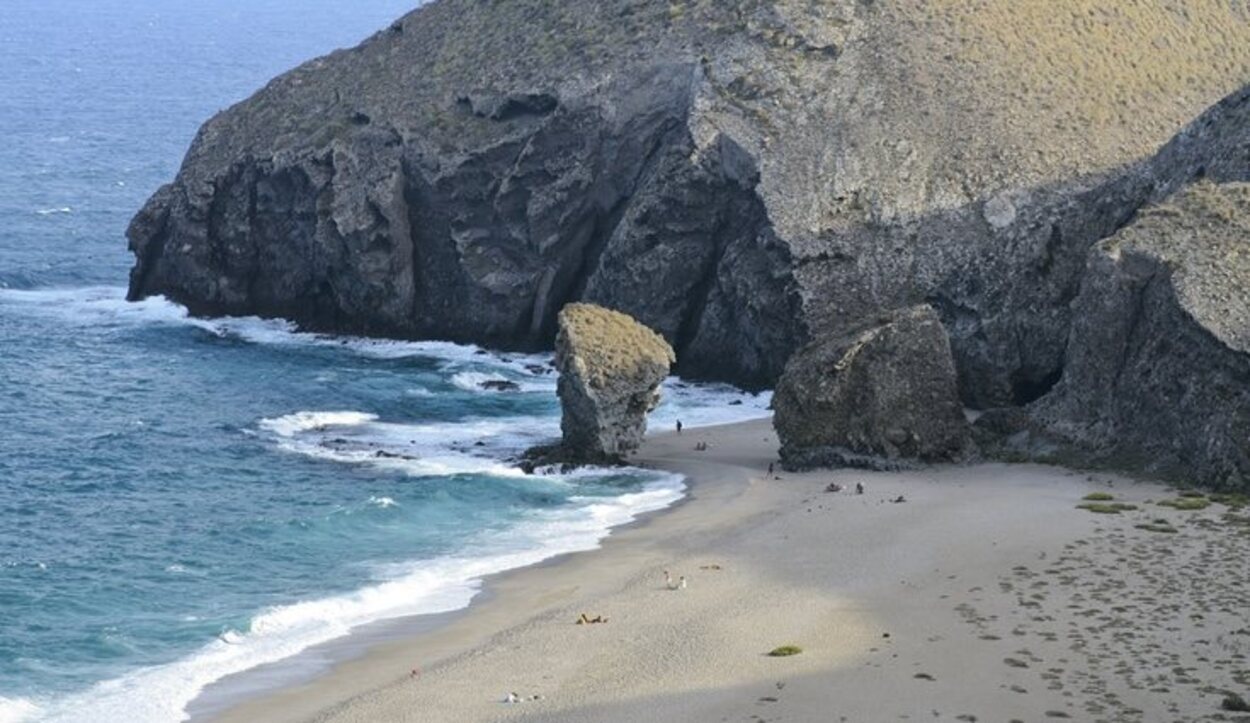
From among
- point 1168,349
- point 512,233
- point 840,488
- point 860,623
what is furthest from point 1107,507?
point 512,233

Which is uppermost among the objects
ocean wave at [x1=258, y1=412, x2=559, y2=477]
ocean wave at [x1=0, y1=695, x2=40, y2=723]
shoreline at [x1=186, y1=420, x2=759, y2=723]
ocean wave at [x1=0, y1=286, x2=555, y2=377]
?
ocean wave at [x1=0, y1=286, x2=555, y2=377]

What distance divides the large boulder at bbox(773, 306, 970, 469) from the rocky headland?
2.81 feet

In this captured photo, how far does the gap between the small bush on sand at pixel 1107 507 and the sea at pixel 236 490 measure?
45.1ft

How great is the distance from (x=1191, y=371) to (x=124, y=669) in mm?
34153

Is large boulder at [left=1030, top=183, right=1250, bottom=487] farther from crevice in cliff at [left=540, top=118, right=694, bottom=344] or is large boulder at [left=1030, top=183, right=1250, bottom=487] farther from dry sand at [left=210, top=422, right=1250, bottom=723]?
crevice in cliff at [left=540, top=118, right=694, bottom=344]

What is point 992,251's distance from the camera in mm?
81375

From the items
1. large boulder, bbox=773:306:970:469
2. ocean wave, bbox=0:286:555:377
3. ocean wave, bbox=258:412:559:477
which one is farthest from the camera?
ocean wave, bbox=0:286:555:377

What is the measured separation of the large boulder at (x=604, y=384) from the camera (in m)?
70.2

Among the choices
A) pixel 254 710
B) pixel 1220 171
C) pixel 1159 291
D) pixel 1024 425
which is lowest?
pixel 254 710

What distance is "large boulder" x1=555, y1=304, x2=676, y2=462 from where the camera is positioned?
70.2 m

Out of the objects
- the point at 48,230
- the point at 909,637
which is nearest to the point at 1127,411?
the point at 909,637

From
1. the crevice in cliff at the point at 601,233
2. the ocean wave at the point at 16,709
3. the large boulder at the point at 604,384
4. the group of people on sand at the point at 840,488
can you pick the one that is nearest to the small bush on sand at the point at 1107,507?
the group of people on sand at the point at 840,488

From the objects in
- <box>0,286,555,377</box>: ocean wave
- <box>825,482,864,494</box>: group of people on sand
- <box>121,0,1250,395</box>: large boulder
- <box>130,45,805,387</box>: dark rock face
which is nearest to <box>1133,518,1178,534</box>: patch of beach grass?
<box>825,482,864,494</box>: group of people on sand

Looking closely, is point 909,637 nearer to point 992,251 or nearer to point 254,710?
point 254,710
